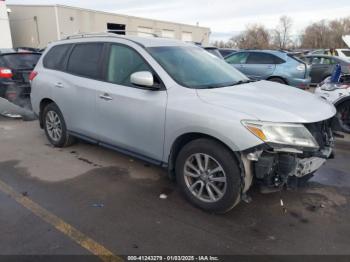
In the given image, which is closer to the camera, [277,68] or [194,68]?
[194,68]

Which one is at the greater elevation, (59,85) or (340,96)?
(59,85)

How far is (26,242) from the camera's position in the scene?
9.77 feet

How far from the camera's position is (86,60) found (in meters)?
4.84

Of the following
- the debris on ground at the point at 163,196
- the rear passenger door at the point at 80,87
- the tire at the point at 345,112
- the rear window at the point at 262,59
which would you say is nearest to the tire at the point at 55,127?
the rear passenger door at the point at 80,87

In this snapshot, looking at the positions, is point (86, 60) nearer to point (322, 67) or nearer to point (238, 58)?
point (238, 58)

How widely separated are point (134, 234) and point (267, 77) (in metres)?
9.08

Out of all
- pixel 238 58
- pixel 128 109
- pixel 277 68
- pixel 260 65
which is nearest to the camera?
pixel 128 109

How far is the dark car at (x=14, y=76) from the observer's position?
24.2ft

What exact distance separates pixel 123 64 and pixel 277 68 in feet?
26.2

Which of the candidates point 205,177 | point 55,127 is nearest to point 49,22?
point 55,127

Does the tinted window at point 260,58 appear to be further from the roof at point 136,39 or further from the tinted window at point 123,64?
the tinted window at point 123,64

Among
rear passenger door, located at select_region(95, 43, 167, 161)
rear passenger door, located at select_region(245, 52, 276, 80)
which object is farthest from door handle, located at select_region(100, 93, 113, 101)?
rear passenger door, located at select_region(245, 52, 276, 80)

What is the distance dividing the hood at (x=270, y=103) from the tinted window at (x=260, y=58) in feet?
25.3

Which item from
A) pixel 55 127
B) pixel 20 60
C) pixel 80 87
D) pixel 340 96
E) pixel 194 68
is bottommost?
pixel 55 127
